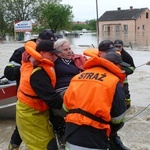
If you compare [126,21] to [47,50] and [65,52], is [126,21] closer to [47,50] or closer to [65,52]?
[65,52]

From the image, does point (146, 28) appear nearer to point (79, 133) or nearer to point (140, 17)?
point (140, 17)

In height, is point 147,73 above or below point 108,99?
below

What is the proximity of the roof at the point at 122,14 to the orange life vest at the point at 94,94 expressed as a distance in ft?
212

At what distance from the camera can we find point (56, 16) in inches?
2047

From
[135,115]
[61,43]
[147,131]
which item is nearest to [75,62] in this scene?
[61,43]

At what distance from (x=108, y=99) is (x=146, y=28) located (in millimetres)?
70232

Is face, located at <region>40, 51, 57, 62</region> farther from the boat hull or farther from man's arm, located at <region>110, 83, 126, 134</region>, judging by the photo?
→ the boat hull

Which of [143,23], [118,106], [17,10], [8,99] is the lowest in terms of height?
[143,23]

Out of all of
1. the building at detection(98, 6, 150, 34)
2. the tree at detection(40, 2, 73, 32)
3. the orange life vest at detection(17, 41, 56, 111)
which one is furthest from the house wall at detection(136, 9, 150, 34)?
the orange life vest at detection(17, 41, 56, 111)

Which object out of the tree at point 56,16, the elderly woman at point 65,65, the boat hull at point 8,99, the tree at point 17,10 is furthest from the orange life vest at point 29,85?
the tree at point 17,10

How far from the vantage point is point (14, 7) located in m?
55.7

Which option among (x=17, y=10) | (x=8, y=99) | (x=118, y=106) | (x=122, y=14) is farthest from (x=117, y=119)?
(x=122, y=14)

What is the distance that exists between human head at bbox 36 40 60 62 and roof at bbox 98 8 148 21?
64.0 meters

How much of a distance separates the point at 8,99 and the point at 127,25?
206 ft
